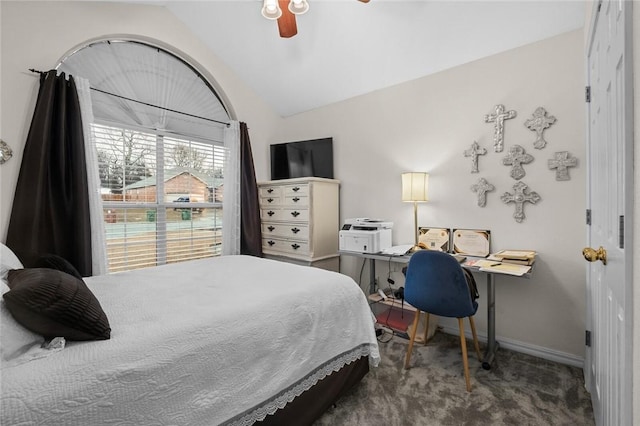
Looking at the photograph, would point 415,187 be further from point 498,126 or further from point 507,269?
point 507,269

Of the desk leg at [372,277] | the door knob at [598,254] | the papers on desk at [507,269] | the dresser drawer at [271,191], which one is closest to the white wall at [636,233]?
the door knob at [598,254]

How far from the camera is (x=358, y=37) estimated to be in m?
2.69

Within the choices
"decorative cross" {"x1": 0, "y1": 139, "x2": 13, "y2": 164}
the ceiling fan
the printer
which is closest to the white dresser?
the printer

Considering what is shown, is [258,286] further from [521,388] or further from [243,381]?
[521,388]

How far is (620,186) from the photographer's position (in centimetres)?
84

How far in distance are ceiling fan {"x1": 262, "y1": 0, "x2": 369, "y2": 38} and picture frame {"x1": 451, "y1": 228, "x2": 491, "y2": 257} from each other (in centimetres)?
198

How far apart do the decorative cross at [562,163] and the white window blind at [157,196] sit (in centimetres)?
330

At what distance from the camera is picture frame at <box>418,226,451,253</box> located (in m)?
2.68

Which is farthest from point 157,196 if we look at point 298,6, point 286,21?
point 298,6

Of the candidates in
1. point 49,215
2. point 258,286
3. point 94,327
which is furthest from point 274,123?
point 94,327

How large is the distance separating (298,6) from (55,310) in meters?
2.01

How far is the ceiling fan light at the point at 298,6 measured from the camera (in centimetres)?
181

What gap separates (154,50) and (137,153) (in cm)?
110

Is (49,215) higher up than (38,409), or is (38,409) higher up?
(49,215)
